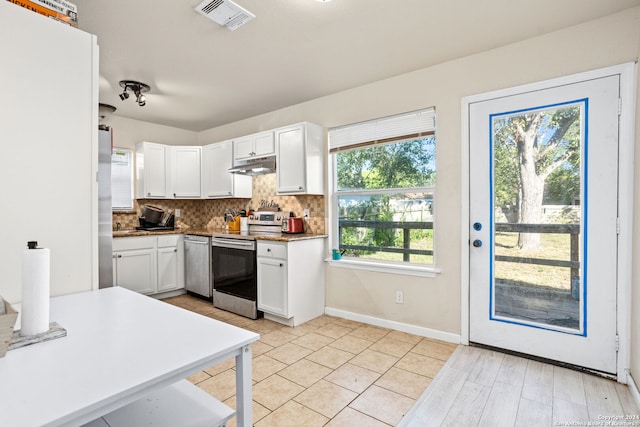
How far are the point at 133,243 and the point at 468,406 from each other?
3.93 metres

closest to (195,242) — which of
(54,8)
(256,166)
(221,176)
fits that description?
(221,176)

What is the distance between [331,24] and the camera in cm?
233

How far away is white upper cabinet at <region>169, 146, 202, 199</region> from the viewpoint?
4.83m

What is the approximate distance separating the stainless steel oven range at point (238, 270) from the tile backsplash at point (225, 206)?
0.80 feet

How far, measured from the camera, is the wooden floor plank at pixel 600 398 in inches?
74.0

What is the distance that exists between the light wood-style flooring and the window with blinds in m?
1.08

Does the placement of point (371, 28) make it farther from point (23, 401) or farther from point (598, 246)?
point (23, 401)

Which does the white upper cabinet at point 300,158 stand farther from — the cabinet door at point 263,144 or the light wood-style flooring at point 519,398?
the light wood-style flooring at point 519,398

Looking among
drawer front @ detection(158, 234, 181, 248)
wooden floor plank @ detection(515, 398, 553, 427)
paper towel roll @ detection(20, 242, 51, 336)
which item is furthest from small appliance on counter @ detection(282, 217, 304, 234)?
paper towel roll @ detection(20, 242, 51, 336)

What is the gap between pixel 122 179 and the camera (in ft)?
15.2

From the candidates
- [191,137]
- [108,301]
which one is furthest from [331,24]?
[191,137]

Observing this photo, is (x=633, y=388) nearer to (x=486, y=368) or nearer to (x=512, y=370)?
(x=512, y=370)

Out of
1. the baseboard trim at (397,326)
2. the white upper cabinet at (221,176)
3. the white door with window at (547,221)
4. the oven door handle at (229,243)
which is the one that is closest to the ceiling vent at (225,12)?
the white door with window at (547,221)

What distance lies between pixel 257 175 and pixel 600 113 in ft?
12.0
